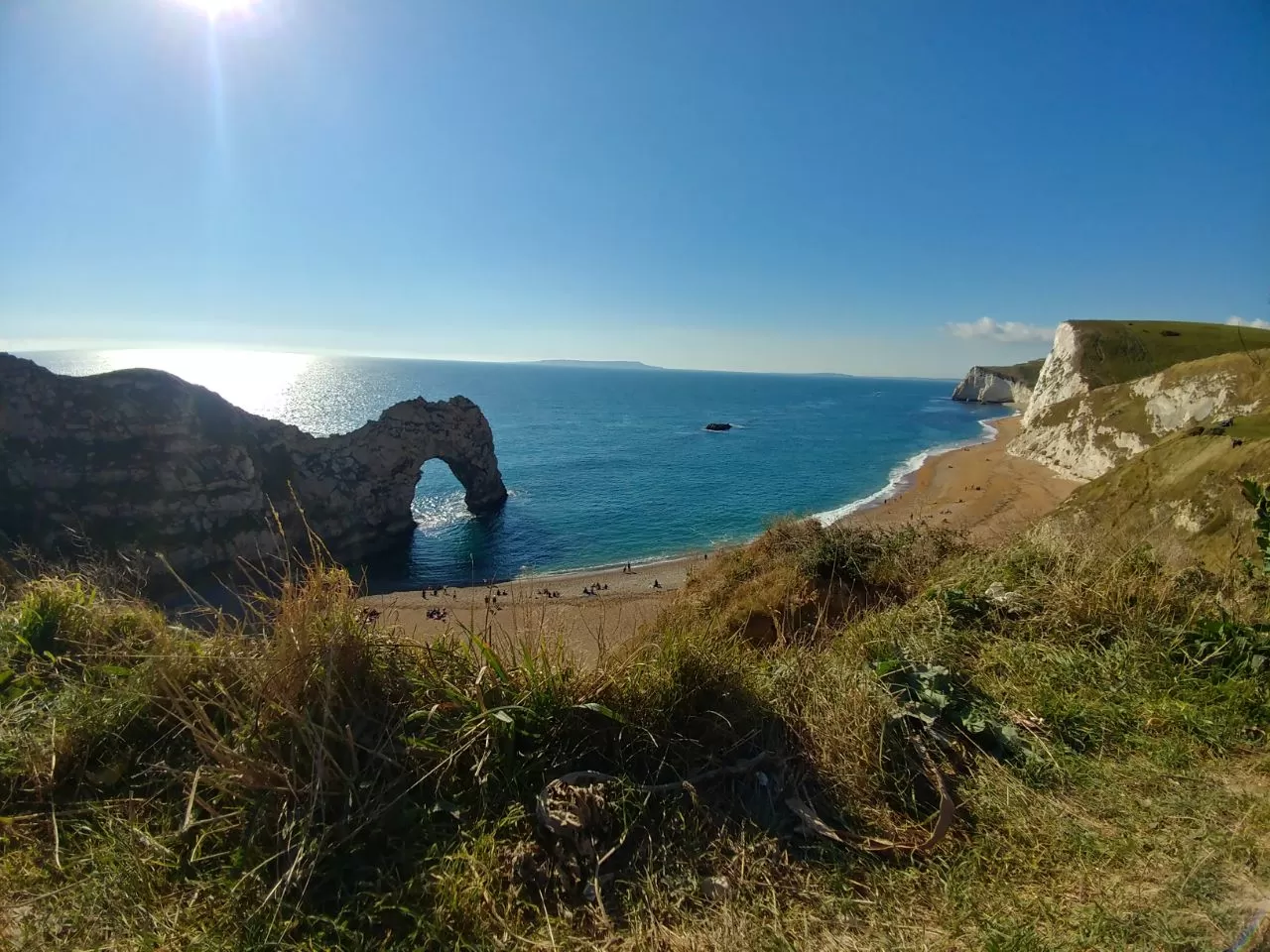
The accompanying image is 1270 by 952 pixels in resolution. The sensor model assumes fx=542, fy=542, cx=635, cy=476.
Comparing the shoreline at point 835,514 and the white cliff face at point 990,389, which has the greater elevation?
the white cliff face at point 990,389

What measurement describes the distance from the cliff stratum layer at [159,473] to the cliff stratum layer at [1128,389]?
44.6m

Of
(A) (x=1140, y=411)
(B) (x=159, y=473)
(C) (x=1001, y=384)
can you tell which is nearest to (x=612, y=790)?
(B) (x=159, y=473)

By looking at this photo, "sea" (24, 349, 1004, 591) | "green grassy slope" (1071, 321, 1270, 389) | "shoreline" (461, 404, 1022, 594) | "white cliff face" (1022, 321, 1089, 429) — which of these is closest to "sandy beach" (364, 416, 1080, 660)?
"shoreline" (461, 404, 1022, 594)

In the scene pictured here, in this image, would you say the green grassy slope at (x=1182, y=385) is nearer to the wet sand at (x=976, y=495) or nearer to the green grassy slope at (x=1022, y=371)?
the wet sand at (x=976, y=495)

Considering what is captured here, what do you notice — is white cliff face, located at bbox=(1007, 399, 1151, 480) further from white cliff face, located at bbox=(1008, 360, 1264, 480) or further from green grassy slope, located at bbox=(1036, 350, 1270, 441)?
green grassy slope, located at bbox=(1036, 350, 1270, 441)

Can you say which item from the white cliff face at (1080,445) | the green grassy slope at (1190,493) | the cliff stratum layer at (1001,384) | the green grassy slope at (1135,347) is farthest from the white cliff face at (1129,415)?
the cliff stratum layer at (1001,384)

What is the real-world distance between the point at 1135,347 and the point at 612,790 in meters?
76.6

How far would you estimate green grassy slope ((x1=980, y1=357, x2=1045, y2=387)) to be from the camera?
121 m

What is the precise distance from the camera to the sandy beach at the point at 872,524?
18.4 meters

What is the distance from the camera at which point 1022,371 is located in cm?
12675

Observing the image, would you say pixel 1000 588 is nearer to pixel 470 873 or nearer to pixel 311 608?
pixel 470 873

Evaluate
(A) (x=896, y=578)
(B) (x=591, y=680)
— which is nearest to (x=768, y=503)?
(A) (x=896, y=578)

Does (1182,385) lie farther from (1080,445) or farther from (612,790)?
(612,790)

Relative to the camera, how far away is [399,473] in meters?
35.4
